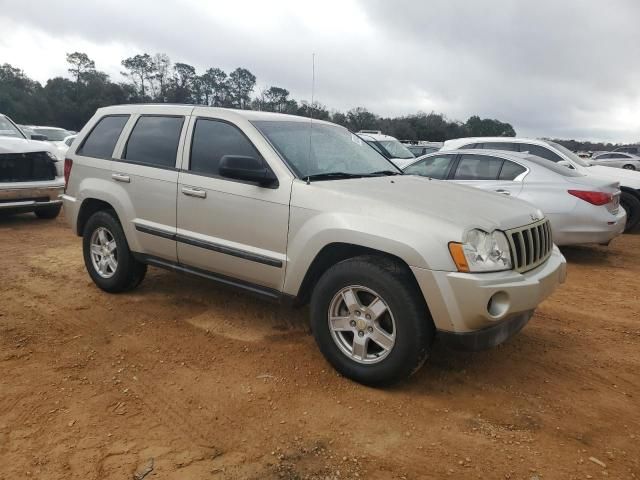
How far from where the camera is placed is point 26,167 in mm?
8547

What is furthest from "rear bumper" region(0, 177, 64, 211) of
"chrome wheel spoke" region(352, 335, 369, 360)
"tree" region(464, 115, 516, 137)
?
"tree" region(464, 115, 516, 137)

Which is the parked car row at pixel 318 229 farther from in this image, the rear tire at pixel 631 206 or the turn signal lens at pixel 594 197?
the rear tire at pixel 631 206

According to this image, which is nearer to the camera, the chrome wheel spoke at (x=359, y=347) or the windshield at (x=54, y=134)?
the chrome wheel spoke at (x=359, y=347)

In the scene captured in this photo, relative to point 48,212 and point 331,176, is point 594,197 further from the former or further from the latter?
point 48,212

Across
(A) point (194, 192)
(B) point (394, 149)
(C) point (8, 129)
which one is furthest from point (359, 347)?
(B) point (394, 149)

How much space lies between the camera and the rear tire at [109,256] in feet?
16.3

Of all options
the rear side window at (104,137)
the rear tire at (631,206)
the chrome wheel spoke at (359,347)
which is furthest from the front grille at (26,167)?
the rear tire at (631,206)

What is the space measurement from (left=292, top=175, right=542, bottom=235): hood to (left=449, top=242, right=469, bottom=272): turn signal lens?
0.36 feet

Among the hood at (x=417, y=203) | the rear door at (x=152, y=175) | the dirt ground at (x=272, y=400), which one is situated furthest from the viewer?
the rear door at (x=152, y=175)

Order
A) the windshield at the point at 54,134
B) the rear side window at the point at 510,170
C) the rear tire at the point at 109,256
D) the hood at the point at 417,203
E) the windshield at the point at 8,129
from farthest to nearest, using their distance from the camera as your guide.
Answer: the windshield at the point at 54,134 → the windshield at the point at 8,129 → the rear side window at the point at 510,170 → the rear tire at the point at 109,256 → the hood at the point at 417,203

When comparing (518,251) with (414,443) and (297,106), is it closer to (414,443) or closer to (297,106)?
(414,443)

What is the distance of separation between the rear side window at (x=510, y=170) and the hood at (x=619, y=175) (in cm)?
281

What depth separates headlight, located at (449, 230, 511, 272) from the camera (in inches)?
122

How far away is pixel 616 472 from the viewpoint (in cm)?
268
